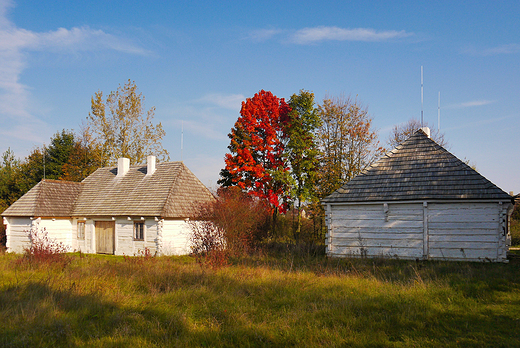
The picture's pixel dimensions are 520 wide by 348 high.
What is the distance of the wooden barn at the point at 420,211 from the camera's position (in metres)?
13.7

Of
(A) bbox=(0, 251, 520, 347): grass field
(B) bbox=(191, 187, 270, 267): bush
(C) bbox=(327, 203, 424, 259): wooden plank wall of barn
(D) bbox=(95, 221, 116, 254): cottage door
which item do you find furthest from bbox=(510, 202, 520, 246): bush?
(D) bbox=(95, 221, 116, 254): cottage door

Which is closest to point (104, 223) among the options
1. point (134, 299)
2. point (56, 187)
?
point (56, 187)

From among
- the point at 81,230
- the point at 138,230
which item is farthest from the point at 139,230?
the point at 81,230

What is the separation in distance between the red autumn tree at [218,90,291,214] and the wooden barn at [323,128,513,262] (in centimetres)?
1177

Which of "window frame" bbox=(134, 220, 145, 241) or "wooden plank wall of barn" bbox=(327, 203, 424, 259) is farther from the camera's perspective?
"window frame" bbox=(134, 220, 145, 241)

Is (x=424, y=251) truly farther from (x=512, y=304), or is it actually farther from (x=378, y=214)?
(x=512, y=304)

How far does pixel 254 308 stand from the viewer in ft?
25.6

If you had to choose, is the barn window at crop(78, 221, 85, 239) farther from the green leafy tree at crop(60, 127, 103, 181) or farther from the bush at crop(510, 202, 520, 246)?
the bush at crop(510, 202, 520, 246)

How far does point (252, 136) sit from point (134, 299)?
21.8 m

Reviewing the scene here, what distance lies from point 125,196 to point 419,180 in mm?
17276

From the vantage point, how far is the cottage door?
73.4 ft

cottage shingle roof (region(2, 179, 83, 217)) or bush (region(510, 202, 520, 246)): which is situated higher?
cottage shingle roof (region(2, 179, 83, 217))

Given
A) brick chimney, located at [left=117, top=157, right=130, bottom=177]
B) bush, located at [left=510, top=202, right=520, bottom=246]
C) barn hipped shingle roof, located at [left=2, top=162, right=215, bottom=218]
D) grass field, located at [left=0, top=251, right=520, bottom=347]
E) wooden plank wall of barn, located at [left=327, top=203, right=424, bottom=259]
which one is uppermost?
brick chimney, located at [left=117, top=157, right=130, bottom=177]

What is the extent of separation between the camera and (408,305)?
7.68 metres
